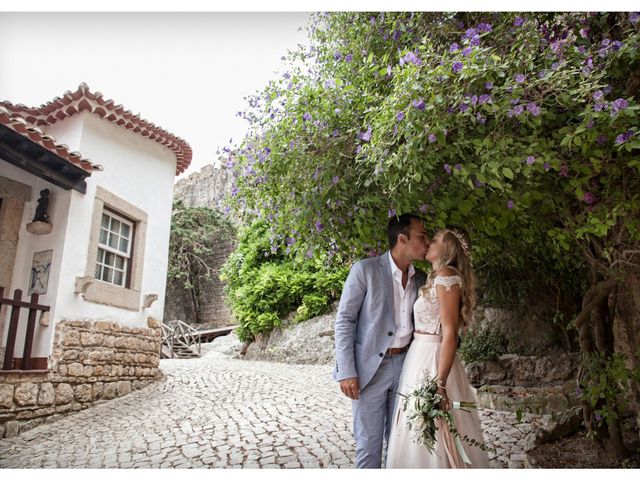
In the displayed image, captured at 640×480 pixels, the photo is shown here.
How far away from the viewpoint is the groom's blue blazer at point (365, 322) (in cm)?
207

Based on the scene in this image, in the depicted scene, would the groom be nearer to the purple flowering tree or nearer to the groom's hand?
the groom's hand

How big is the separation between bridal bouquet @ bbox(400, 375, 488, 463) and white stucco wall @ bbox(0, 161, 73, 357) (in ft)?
12.6

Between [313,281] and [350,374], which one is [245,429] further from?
[313,281]

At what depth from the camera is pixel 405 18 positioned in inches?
109

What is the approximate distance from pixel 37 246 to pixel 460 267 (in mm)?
4321

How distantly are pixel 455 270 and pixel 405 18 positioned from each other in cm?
164

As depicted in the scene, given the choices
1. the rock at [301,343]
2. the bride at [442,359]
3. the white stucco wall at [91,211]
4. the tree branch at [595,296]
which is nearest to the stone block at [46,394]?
the white stucco wall at [91,211]

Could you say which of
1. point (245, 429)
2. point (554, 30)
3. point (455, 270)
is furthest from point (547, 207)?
point (245, 429)

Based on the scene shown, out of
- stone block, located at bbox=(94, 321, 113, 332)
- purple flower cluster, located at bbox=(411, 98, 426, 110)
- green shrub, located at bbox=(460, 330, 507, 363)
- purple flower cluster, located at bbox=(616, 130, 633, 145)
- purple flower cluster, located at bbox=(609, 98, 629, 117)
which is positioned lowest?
green shrub, located at bbox=(460, 330, 507, 363)

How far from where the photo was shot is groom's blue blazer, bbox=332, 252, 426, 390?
2.07 meters

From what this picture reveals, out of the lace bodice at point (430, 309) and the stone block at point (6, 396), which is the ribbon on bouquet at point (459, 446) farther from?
the stone block at point (6, 396)

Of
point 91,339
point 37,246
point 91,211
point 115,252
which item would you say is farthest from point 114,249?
point 91,339

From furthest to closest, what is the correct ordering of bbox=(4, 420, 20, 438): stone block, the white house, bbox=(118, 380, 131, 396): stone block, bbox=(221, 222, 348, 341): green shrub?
bbox=(221, 222, 348, 341): green shrub
bbox=(118, 380, 131, 396): stone block
the white house
bbox=(4, 420, 20, 438): stone block

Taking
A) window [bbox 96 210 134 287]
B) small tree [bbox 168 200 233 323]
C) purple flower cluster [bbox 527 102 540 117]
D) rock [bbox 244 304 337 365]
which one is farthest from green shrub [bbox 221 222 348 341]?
purple flower cluster [bbox 527 102 540 117]
